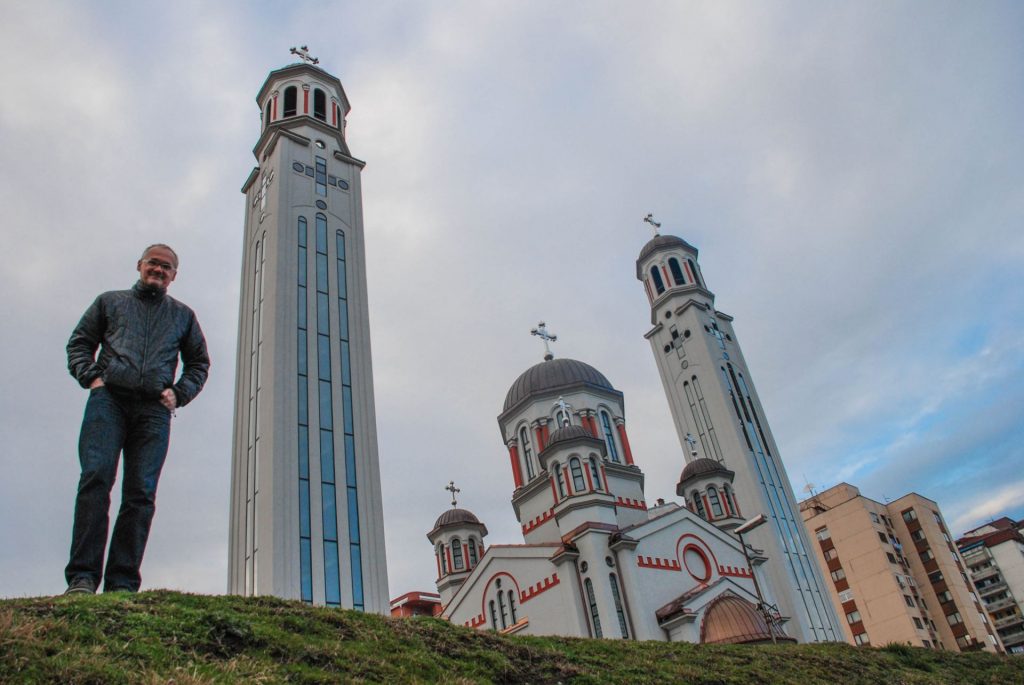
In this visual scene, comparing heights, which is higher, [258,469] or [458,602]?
[258,469]

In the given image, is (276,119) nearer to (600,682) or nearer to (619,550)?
(619,550)

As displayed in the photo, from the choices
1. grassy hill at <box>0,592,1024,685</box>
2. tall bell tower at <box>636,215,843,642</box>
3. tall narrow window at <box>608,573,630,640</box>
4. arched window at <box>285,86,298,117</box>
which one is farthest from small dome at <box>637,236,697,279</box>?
grassy hill at <box>0,592,1024,685</box>

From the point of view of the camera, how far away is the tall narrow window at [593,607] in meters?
22.6

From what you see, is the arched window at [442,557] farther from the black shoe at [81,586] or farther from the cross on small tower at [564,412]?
the black shoe at [81,586]

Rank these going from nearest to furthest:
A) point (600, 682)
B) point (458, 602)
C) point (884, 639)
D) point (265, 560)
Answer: point (600, 682)
point (265, 560)
point (458, 602)
point (884, 639)

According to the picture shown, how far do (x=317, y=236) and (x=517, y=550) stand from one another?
42.9ft

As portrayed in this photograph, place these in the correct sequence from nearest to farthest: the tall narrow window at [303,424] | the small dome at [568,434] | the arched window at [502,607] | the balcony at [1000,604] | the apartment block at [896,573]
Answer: the tall narrow window at [303,424]
the arched window at [502,607]
the small dome at [568,434]
the apartment block at [896,573]
the balcony at [1000,604]

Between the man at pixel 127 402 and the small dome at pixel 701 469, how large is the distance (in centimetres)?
2806

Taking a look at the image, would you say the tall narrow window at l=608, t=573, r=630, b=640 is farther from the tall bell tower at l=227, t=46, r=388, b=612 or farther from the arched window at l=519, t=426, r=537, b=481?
the arched window at l=519, t=426, r=537, b=481

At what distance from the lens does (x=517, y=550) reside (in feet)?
84.1

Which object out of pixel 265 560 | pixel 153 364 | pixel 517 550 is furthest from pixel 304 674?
pixel 517 550

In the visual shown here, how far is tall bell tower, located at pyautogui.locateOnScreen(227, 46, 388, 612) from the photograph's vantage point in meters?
20.0

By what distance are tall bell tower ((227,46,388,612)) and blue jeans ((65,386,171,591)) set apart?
1436 centimetres

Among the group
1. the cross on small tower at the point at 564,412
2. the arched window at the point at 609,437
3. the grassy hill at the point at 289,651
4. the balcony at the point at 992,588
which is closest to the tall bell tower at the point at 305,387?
the cross on small tower at the point at 564,412
